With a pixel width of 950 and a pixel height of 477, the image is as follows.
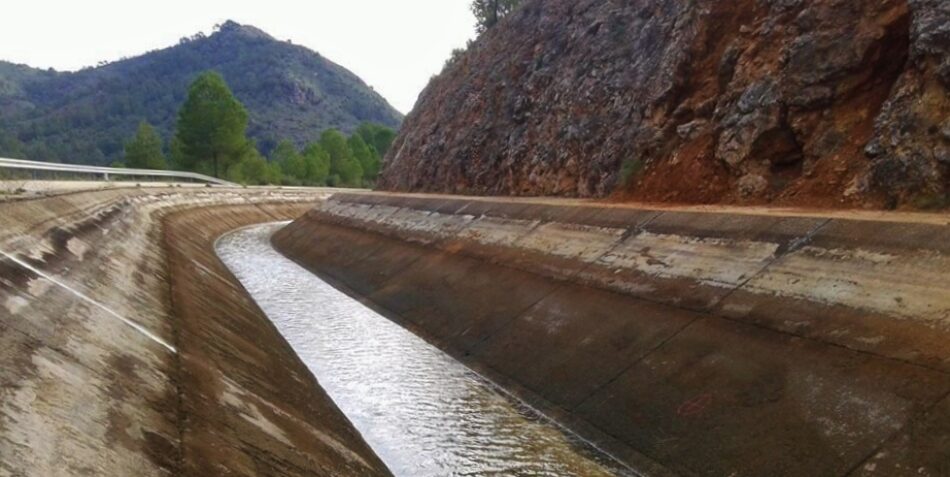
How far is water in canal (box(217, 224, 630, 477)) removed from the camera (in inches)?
409

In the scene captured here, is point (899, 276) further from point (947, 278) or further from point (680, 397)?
point (680, 397)

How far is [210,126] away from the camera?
76.5 m

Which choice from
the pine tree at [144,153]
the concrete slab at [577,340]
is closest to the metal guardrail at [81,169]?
the pine tree at [144,153]

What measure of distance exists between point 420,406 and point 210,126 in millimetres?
70998

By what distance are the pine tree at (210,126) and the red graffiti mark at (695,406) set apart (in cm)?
7333

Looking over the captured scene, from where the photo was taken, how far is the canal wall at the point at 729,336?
27.1ft

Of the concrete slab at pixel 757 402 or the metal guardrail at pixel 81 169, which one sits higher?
the metal guardrail at pixel 81 169

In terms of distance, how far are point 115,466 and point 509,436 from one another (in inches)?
267

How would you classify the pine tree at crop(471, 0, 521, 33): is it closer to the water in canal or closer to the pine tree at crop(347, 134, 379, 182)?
the water in canal

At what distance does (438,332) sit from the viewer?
18422mm

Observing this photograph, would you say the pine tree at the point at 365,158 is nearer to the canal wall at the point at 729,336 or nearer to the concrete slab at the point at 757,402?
the canal wall at the point at 729,336

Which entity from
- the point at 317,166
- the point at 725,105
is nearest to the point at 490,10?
the point at 725,105

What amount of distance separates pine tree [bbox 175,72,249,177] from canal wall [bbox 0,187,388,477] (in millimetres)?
59431

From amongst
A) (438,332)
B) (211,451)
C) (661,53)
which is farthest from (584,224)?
(211,451)
